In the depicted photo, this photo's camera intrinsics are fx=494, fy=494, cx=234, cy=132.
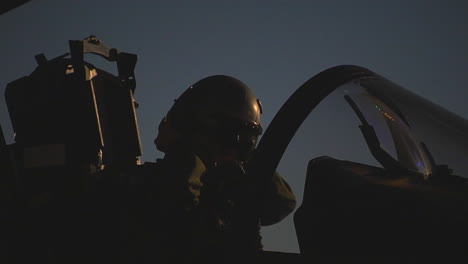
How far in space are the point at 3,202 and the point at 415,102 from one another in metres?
2.00

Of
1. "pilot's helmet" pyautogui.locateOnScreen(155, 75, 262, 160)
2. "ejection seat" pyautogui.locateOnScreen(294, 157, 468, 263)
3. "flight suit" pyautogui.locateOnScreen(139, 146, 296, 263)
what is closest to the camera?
"ejection seat" pyautogui.locateOnScreen(294, 157, 468, 263)

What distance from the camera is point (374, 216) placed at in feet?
5.13

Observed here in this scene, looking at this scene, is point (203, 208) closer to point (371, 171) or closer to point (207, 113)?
point (371, 171)

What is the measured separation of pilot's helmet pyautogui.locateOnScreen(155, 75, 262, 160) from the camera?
129 inches

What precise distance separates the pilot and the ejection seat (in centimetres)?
12

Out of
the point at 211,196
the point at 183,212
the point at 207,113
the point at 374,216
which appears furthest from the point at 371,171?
the point at 207,113

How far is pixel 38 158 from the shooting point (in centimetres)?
300

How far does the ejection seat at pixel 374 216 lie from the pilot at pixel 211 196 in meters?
0.12

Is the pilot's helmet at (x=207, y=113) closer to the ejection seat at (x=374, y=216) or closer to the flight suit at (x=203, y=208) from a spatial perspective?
the flight suit at (x=203, y=208)

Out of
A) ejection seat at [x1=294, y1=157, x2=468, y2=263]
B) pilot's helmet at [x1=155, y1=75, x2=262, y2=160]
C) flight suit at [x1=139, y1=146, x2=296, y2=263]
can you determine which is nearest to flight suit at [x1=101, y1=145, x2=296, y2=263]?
flight suit at [x1=139, y1=146, x2=296, y2=263]

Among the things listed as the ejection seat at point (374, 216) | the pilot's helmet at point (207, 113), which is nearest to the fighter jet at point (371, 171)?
the ejection seat at point (374, 216)

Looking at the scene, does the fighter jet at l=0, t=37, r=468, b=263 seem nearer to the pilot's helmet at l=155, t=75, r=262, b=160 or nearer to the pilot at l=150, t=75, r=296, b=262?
the pilot at l=150, t=75, r=296, b=262

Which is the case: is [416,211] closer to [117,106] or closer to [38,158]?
[38,158]

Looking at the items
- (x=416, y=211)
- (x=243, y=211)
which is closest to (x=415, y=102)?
(x=416, y=211)
